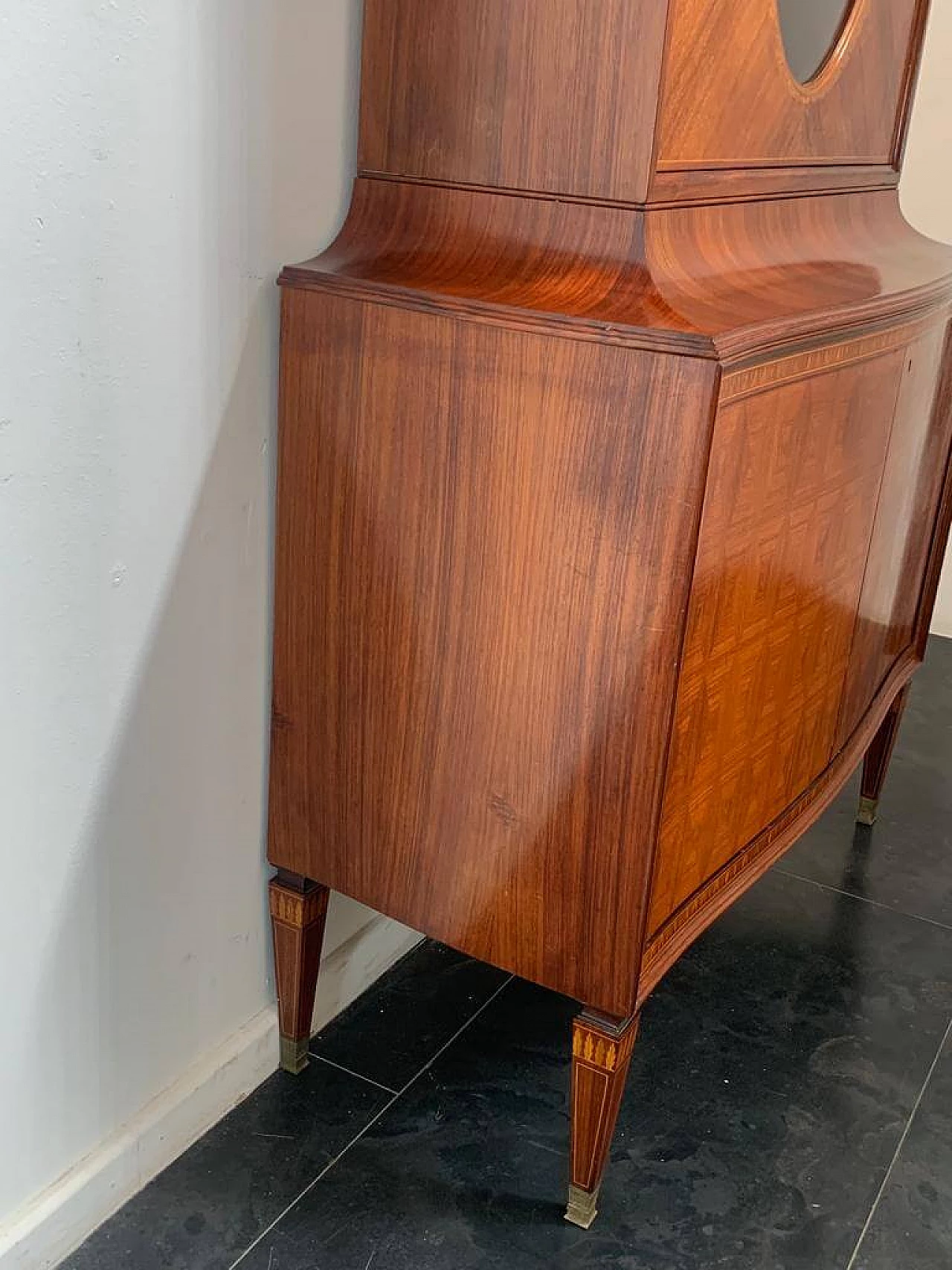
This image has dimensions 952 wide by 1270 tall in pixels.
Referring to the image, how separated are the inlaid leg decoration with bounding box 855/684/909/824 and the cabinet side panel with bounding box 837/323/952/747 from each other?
0.68 feet

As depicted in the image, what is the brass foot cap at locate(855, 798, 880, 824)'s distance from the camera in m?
2.24

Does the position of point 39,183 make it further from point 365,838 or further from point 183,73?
point 365,838

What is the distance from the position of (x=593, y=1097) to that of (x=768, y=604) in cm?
52

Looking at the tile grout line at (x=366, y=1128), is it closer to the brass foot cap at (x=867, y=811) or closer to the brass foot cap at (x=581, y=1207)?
the brass foot cap at (x=581, y=1207)

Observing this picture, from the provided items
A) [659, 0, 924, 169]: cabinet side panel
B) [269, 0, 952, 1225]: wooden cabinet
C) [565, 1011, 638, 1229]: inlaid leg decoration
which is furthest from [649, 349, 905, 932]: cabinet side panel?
[659, 0, 924, 169]: cabinet side panel

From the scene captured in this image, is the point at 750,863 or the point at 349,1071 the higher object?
the point at 750,863

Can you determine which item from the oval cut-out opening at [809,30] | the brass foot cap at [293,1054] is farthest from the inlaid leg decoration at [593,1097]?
the oval cut-out opening at [809,30]

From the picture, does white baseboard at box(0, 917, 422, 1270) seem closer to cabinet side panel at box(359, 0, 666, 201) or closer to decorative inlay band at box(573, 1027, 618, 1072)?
decorative inlay band at box(573, 1027, 618, 1072)

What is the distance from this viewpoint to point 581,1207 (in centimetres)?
137

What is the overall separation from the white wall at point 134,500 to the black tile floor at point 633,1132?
158 millimetres

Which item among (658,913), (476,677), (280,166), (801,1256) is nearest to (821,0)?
(280,166)

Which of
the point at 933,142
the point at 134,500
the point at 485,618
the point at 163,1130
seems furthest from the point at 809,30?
the point at 933,142

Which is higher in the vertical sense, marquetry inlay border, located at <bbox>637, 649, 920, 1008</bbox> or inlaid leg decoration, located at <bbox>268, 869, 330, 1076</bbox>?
marquetry inlay border, located at <bbox>637, 649, 920, 1008</bbox>

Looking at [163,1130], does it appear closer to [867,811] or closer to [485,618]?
[485,618]
